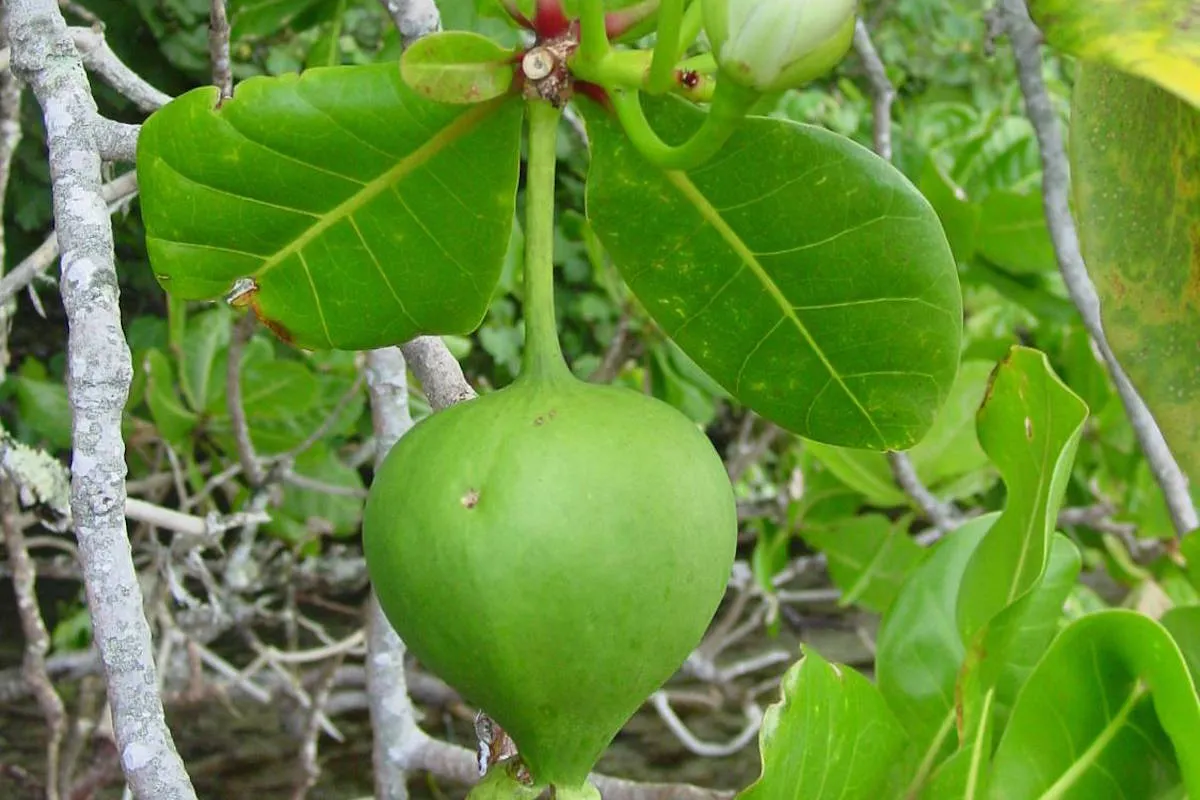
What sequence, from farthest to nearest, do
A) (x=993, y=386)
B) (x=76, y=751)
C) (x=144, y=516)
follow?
(x=76, y=751) → (x=144, y=516) → (x=993, y=386)

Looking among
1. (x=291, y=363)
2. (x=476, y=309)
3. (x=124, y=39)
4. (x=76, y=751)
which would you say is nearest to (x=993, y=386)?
(x=476, y=309)

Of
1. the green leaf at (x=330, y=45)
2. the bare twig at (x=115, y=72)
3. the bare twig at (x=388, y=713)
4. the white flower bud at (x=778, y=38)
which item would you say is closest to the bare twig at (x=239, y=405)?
the green leaf at (x=330, y=45)

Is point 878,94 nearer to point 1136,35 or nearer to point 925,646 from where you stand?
point 925,646

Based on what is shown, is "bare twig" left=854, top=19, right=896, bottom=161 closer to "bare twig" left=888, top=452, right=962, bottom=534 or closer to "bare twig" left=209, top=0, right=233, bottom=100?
"bare twig" left=888, top=452, right=962, bottom=534

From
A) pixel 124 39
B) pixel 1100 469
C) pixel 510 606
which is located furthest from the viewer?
pixel 124 39

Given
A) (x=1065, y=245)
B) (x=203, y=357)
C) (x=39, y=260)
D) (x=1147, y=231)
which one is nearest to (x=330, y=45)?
(x=39, y=260)

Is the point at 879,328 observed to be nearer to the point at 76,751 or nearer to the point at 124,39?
the point at 76,751
